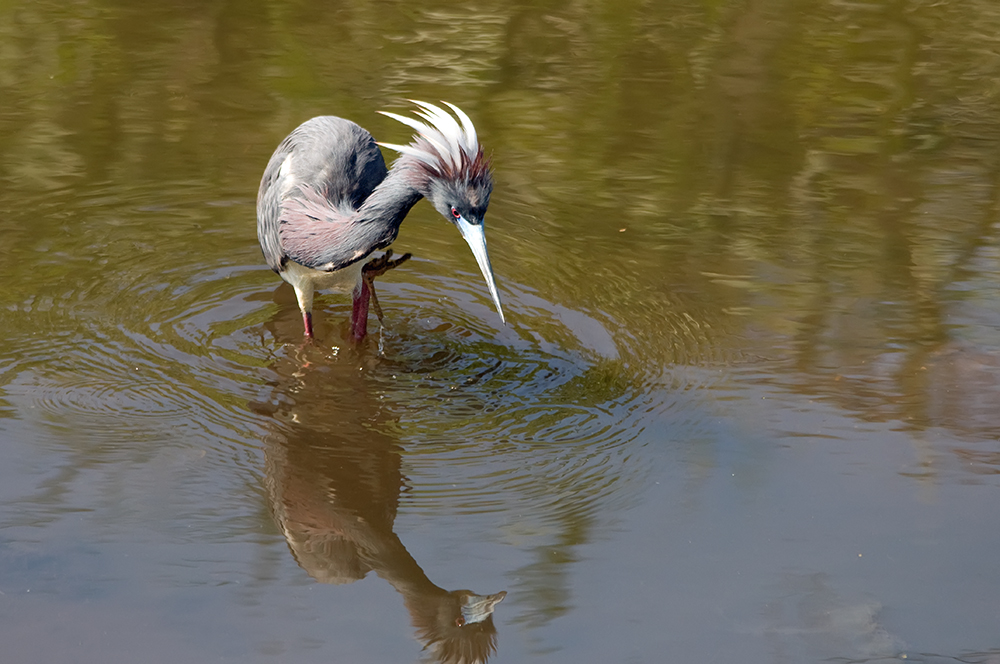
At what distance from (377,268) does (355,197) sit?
36 cm

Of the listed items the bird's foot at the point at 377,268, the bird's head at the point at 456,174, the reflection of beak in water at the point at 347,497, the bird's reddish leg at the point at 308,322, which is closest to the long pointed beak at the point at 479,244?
the bird's head at the point at 456,174

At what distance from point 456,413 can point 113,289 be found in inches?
74.0

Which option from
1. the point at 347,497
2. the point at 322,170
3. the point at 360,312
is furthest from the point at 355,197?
the point at 347,497

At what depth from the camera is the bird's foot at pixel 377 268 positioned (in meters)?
5.46

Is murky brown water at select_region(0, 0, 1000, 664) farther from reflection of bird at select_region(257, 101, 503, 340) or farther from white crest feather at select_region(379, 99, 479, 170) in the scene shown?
white crest feather at select_region(379, 99, 479, 170)

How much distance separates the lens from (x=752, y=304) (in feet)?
18.5

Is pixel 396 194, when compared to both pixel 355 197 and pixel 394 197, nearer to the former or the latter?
pixel 394 197

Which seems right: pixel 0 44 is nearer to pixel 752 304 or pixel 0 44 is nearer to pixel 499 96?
pixel 499 96

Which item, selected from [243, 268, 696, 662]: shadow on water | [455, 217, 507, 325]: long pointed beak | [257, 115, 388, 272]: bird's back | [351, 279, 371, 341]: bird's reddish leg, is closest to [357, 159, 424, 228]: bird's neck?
[455, 217, 507, 325]: long pointed beak

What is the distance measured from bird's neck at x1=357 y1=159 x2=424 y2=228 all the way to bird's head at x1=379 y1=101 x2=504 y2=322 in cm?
3

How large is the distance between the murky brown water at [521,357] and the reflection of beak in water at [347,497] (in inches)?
0.6

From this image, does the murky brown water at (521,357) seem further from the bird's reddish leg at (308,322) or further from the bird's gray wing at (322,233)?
the bird's gray wing at (322,233)

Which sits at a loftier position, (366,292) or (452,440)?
(366,292)

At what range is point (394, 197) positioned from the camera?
471cm
